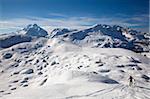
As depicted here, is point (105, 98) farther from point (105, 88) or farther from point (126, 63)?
point (126, 63)

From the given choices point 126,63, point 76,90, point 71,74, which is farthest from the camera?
point 126,63

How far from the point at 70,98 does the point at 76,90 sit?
721cm

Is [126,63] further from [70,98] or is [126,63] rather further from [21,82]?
[70,98]

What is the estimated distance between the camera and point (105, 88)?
5056 cm

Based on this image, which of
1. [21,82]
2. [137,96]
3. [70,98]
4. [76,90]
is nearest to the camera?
[70,98]

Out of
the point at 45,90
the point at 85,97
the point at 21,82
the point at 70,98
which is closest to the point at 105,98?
the point at 85,97

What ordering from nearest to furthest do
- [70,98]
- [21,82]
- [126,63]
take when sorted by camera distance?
[70,98] → [126,63] → [21,82]

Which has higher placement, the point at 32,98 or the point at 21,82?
the point at 32,98

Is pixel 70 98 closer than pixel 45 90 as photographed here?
Yes

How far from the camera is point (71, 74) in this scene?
7500 centimetres

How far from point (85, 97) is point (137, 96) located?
997 centimetres

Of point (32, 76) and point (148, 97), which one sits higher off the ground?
point (148, 97)

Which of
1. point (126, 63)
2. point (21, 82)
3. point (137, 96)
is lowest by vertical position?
point (21, 82)

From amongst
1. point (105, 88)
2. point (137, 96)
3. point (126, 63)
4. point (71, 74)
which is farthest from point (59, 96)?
point (126, 63)
